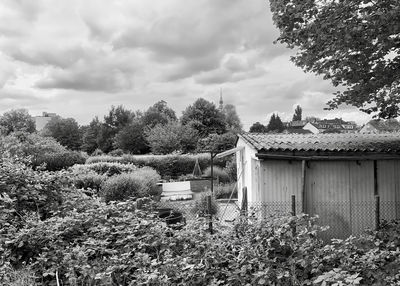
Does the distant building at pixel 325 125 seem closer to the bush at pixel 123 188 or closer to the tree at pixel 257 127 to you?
the tree at pixel 257 127

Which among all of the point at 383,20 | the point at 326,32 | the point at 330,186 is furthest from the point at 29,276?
the point at 330,186

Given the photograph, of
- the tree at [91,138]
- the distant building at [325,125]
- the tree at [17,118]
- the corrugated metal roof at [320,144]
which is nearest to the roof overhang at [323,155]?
the corrugated metal roof at [320,144]

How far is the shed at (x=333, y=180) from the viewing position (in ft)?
28.6

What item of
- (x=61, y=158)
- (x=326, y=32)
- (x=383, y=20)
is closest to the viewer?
(x=383, y=20)

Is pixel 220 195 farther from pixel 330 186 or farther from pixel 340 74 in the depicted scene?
pixel 340 74

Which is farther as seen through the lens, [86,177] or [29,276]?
[86,177]

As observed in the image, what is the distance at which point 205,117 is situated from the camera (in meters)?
43.1

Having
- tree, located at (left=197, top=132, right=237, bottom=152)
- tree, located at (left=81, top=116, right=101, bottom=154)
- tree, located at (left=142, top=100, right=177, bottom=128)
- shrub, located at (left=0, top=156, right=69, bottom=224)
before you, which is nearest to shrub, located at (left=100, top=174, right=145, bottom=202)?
shrub, located at (left=0, top=156, right=69, bottom=224)

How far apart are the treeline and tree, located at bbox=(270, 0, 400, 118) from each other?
20.0 m

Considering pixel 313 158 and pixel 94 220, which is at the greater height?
pixel 313 158

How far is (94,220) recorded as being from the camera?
4.74 metres

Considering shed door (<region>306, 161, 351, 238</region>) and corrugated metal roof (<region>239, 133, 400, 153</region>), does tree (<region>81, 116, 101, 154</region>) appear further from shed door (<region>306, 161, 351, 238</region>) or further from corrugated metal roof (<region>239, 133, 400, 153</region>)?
shed door (<region>306, 161, 351, 238</region>)

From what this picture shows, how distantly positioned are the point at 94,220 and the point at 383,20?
5.92 metres

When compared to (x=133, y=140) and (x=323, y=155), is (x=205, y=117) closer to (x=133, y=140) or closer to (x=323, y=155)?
(x=133, y=140)
